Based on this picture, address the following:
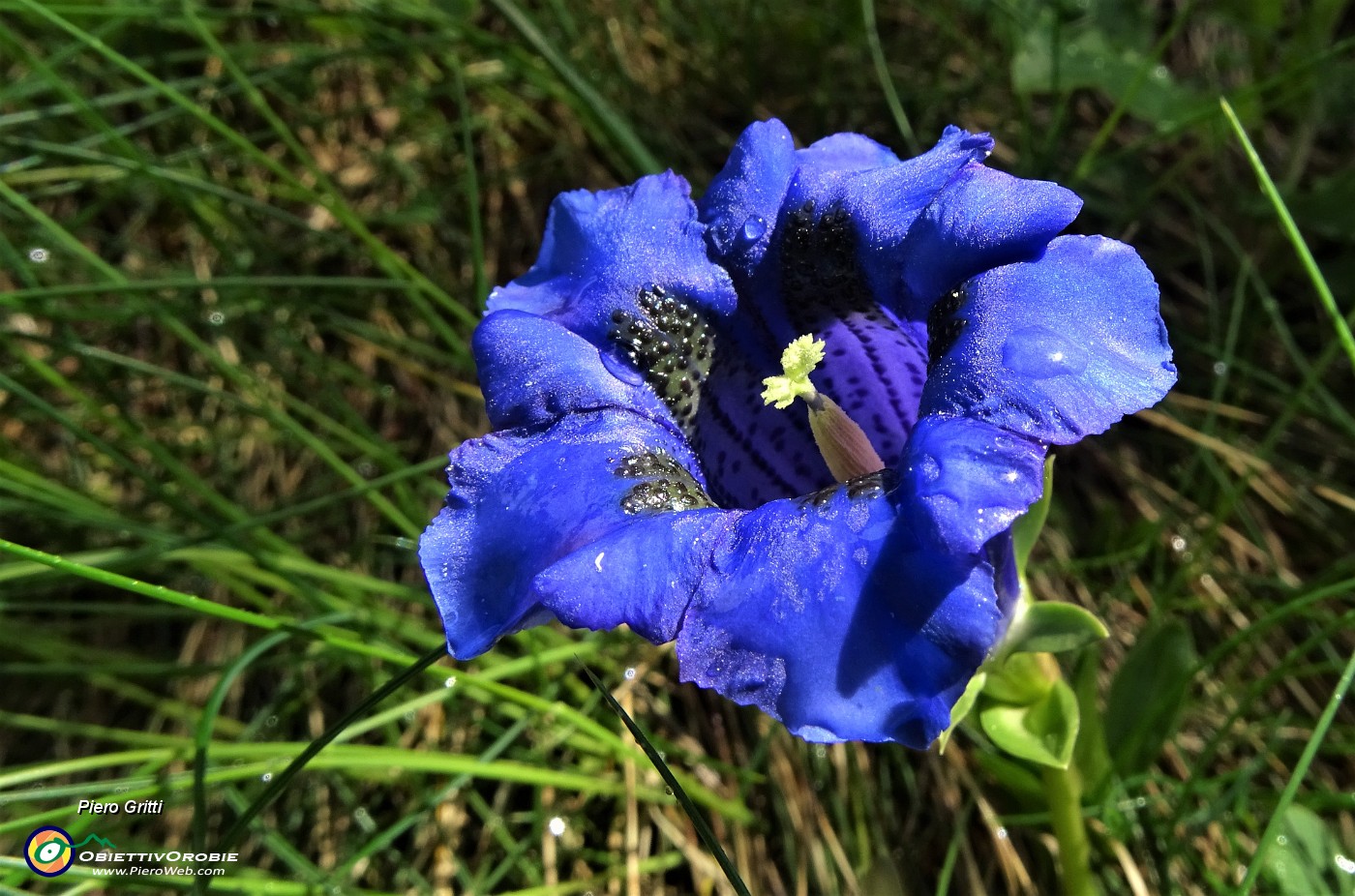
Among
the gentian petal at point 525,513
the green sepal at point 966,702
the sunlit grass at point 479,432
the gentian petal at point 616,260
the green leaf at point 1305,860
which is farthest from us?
the sunlit grass at point 479,432

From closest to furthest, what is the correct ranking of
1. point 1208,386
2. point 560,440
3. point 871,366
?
point 560,440
point 871,366
point 1208,386

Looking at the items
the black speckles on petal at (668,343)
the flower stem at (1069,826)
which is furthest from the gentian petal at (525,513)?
the flower stem at (1069,826)

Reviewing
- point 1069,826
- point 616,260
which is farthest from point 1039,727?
point 616,260

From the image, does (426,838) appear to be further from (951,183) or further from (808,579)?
(951,183)

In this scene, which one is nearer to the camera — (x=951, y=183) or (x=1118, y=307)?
(x=1118, y=307)

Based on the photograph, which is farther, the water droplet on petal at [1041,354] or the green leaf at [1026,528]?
the green leaf at [1026,528]

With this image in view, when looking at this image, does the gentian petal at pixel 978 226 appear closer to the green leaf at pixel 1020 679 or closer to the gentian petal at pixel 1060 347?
the gentian petal at pixel 1060 347

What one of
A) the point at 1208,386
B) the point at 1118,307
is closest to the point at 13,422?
the point at 1118,307
